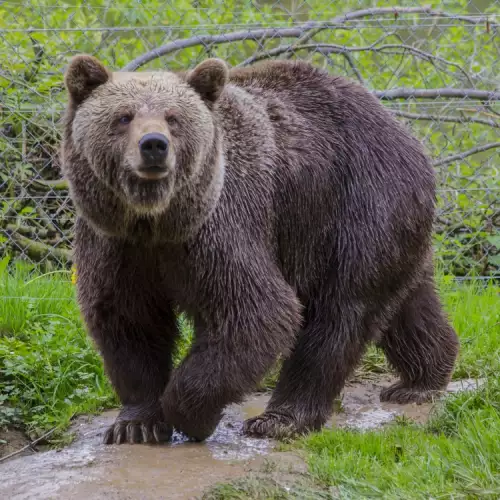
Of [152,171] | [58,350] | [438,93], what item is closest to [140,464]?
[152,171]

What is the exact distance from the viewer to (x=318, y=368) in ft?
17.9

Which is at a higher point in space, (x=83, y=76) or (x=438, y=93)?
(x=83, y=76)

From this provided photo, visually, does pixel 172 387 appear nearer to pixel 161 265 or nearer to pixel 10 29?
pixel 161 265

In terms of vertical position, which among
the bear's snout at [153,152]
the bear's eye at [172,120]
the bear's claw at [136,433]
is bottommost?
the bear's claw at [136,433]

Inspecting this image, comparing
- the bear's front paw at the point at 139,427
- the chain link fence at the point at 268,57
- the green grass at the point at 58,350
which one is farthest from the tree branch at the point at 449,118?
the bear's front paw at the point at 139,427

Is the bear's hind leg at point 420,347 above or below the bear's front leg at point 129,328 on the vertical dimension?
below

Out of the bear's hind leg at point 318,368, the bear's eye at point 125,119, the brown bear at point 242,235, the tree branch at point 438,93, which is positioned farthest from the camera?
the tree branch at point 438,93

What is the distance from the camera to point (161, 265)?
494 centimetres

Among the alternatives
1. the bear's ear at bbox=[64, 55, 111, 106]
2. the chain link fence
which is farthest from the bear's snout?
the chain link fence

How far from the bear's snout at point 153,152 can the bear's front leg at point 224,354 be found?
2.54 feet

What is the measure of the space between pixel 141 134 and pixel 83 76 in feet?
2.06

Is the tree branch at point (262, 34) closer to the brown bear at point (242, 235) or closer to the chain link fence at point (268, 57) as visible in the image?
the chain link fence at point (268, 57)

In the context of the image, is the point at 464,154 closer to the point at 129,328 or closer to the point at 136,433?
the point at 129,328

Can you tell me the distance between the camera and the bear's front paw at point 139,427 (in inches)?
201
